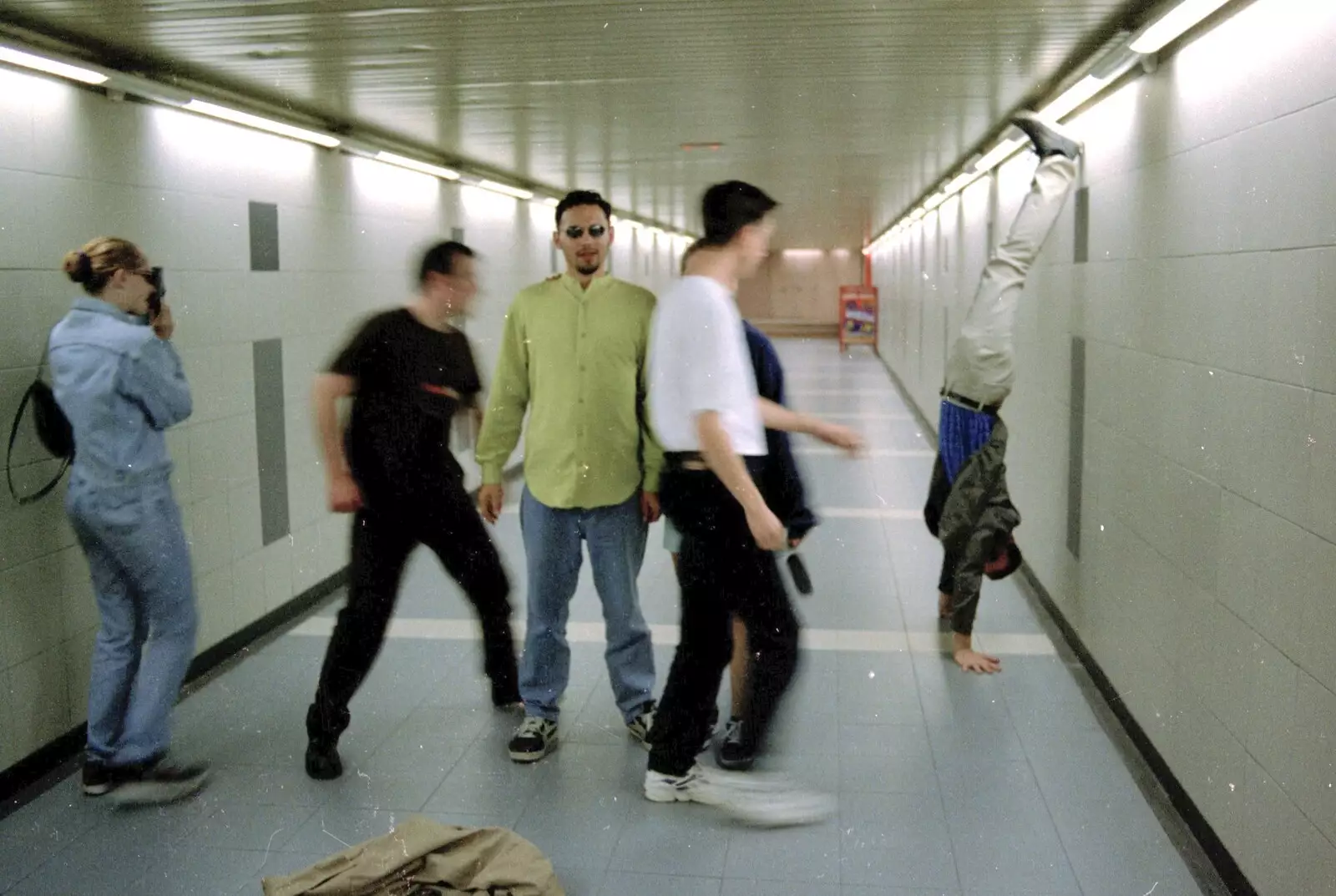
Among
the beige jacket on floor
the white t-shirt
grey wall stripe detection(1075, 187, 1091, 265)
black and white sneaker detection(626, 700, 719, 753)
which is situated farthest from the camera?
grey wall stripe detection(1075, 187, 1091, 265)

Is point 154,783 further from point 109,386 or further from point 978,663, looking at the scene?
point 978,663

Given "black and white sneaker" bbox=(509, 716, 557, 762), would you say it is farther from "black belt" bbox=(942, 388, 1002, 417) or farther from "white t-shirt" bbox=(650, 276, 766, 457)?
"black belt" bbox=(942, 388, 1002, 417)

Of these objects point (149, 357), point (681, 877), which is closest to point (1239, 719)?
point (681, 877)

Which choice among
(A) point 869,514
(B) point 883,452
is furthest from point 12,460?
(B) point 883,452

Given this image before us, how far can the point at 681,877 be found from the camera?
2887 millimetres

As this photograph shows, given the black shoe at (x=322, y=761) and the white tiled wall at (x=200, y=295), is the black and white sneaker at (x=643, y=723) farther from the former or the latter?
the white tiled wall at (x=200, y=295)

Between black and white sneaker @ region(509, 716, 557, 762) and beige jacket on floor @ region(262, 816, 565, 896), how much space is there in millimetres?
672

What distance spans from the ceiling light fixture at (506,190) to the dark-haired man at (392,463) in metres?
4.54

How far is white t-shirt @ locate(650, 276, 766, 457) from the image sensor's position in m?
2.84

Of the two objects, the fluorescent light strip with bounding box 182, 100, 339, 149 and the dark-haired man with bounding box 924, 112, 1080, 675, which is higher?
the fluorescent light strip with bounding box 182, 100, 339, 149

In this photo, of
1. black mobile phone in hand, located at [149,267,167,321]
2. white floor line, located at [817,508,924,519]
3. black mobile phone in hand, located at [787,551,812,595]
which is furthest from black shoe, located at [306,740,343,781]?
white floor line, located at [817,508,924,519]

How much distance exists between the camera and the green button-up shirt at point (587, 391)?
3.46m

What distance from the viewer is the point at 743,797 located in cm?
327

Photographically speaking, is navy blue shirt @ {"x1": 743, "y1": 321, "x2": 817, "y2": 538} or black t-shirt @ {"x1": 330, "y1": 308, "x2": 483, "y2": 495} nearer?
navy blue shirt @ {"x1": 743, "y1": 321, "x2": 817, "y2": 538}
